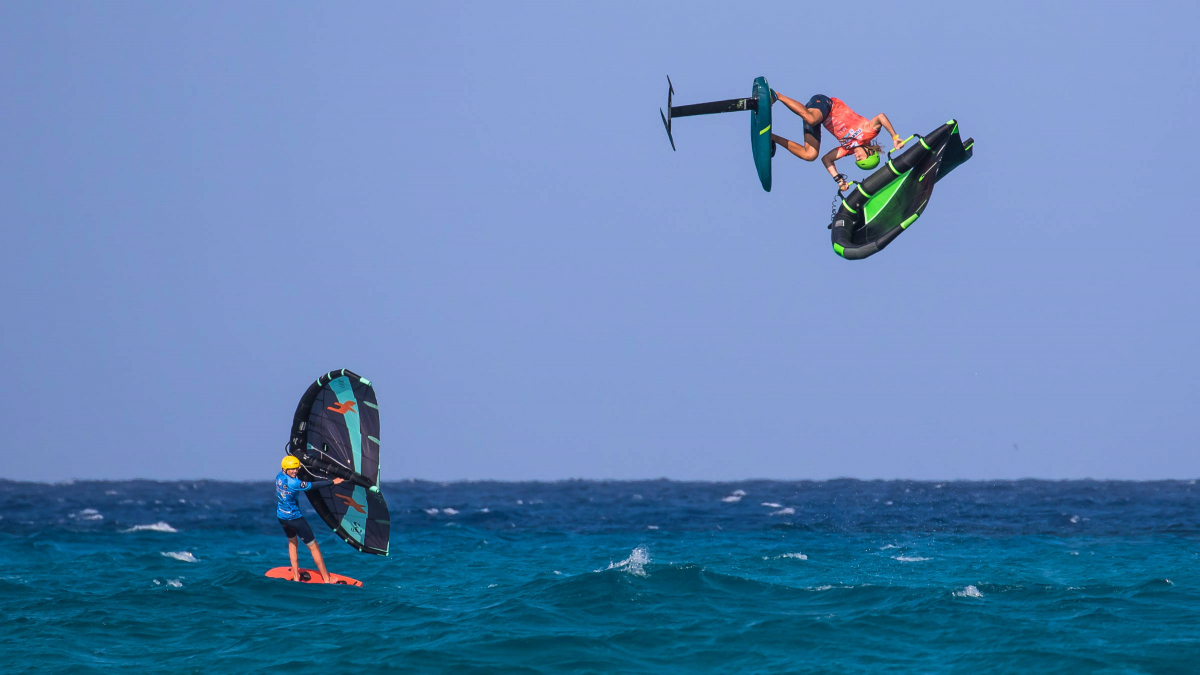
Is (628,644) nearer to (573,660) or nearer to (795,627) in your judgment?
(573,660)

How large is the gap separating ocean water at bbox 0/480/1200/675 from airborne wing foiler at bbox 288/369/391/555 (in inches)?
65.7

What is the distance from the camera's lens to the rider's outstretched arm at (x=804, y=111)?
45.2 ft

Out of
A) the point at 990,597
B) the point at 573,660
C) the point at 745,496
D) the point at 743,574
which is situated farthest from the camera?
the point at 745,496

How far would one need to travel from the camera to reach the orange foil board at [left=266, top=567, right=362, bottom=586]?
22.7 m

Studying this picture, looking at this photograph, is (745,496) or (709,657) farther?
(745,496)

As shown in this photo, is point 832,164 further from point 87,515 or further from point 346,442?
point 87,515

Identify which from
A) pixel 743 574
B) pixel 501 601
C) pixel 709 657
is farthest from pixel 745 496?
pixel 709 657

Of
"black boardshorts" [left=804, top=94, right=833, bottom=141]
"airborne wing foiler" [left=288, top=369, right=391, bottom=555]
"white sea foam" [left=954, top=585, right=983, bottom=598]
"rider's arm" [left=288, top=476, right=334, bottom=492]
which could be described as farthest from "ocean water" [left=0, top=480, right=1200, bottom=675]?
"black boardshorts" [left=804, top=94, right=833, bottom=141]

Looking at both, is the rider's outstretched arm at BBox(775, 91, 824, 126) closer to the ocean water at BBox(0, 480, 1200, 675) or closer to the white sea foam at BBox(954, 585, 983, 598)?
the ocean water at BBox(0, 480, 1200, 675)

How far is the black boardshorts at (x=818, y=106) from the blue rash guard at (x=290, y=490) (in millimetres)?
11619

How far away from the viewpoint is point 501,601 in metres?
21.1

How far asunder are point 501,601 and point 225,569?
30.2ft

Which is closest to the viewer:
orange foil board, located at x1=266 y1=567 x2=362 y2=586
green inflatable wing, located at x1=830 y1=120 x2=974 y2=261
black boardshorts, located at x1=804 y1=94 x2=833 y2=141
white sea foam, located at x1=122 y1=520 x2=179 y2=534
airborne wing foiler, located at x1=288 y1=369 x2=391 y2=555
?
green inflatable wing, located at x1=830 y1=120 x2=974 y2=261

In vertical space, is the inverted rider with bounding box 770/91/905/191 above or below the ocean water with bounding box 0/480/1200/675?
above
